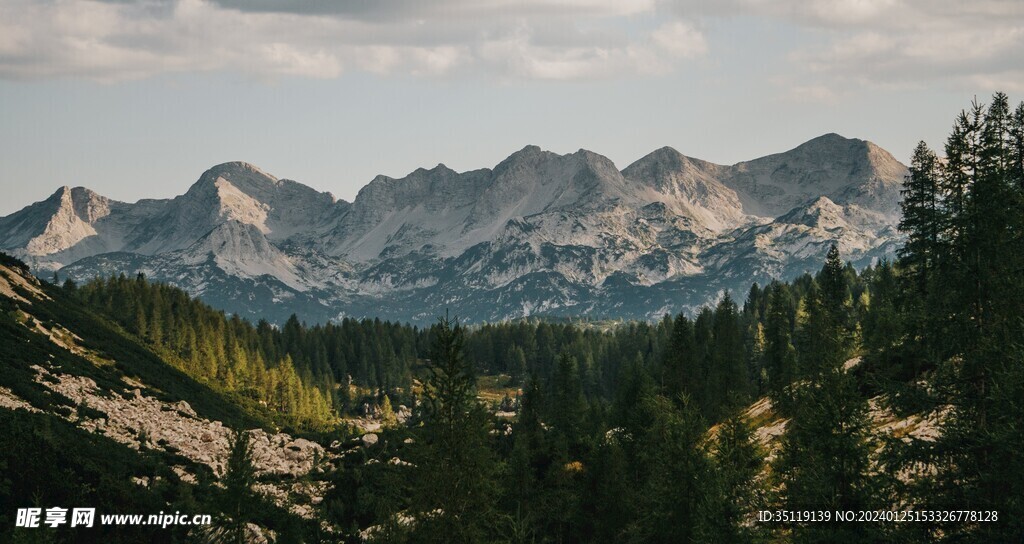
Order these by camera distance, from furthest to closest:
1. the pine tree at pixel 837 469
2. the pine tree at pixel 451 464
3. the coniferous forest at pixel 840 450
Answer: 1. the pine tree at pixel 451 464
2. the pine tree at pixel 837 469
3. the coniferous forest at pixel 840 450

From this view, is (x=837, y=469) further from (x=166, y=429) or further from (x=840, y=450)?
(x=166, y=429)

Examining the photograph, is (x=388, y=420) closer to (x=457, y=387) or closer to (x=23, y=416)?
(x=23, y=416)

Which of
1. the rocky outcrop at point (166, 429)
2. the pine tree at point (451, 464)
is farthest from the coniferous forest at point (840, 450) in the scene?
the rocky outcrop at point (166, 429)

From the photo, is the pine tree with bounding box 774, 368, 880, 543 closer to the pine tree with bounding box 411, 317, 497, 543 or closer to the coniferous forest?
the coniferous forest

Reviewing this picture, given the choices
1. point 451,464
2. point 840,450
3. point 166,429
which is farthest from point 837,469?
point 166,429

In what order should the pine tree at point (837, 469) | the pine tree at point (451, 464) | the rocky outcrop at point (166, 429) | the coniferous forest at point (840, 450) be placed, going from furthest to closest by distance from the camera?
the rocky outcrop at point (166, 429)
the pine tree at point (451, 464)
the pine tree at point (837, 469)
the coniferous forest at point (840, 450)

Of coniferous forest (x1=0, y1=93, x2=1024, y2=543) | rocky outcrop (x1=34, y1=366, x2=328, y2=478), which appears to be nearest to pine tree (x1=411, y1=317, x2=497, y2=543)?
coniferous forest (x1=0, y1=93, x2=1024, y2=543)

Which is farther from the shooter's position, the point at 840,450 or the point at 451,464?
the point at 451,464

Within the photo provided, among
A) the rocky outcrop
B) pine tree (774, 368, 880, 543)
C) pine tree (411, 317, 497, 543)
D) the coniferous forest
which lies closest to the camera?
the coniferous forest

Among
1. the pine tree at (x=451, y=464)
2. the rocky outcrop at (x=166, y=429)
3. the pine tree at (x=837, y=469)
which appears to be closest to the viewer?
the pine tree at (x=837, y=469)

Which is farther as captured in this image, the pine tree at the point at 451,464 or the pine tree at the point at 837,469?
the pine tree at the point at 451,464

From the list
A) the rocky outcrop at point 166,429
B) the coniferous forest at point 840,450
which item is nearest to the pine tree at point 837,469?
the coniferous forest at point 840,450

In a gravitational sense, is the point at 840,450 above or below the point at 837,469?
above

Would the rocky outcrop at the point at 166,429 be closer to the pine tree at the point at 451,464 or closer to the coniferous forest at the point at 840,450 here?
the coniferous forest at the point at 840,450
